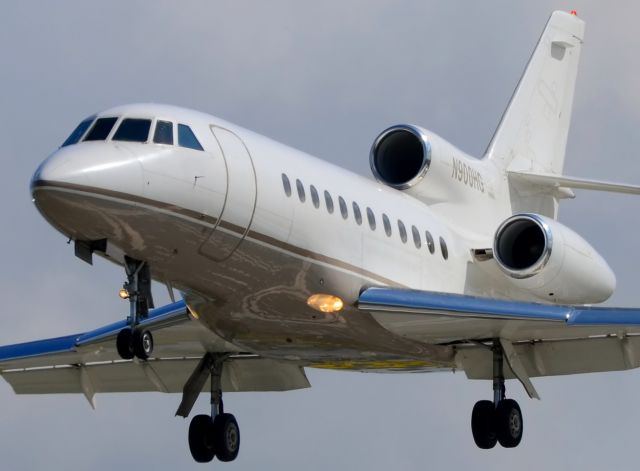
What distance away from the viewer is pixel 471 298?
25438 millimetres

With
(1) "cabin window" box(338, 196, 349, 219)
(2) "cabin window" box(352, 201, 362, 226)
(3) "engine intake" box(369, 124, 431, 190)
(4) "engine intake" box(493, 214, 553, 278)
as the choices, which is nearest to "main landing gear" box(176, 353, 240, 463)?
(3) "engine intake" box(369, 124, 431, 190)

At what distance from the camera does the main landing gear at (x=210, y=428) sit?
2817cm

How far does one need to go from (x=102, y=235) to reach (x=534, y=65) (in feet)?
47.4

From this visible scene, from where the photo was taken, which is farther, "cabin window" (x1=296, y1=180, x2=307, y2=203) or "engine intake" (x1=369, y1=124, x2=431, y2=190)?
"engine intake" (x1=369, y1=124, x2=431, y2=190)

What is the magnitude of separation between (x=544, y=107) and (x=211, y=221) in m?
12.8

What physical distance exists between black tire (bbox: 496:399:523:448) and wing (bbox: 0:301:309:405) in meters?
3.99

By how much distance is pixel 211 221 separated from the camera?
22.8 metres

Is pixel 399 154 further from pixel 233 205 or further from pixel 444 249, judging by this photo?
pixel 233 205

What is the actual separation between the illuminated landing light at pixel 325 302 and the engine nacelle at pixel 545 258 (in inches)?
134

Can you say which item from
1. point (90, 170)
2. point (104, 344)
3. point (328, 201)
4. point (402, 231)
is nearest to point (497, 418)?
point (402, 231)

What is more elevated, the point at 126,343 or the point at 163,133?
the point at 163,133

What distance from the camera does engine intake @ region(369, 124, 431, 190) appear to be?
2861 cm

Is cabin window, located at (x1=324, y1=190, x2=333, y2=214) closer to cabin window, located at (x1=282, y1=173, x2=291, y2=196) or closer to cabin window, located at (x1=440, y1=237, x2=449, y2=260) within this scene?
cabin window, located at (x1=282, y1=173, x2=291, y2=196)

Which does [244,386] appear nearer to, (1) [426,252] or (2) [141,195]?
(1) [426,252]
